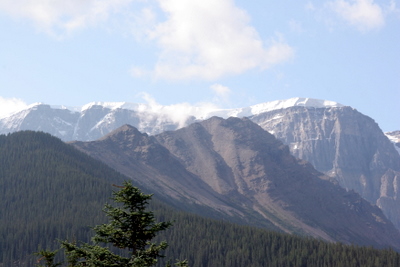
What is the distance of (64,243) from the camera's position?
31.9 metres

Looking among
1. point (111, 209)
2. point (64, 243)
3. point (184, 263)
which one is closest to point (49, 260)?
point (64, 243)

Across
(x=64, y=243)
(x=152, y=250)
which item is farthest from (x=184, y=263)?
(x=64, y=243)

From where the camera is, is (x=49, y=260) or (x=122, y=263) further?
(x=49, y=260)

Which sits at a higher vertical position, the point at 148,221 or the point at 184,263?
the point at 148,221

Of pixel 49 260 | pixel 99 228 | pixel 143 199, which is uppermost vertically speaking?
pixel 143 199

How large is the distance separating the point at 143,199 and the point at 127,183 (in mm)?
1359

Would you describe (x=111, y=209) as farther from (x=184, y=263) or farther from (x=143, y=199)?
(x=184, y=263)

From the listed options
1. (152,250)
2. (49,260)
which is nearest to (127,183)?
(152,250)

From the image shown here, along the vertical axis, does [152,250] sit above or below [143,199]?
below

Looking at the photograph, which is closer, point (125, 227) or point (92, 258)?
point (92, 258)

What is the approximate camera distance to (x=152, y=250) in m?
32.4

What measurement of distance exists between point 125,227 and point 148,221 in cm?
148

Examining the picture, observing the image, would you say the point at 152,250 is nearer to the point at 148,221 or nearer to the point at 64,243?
the point at 148,221

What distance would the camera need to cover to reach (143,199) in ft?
108
